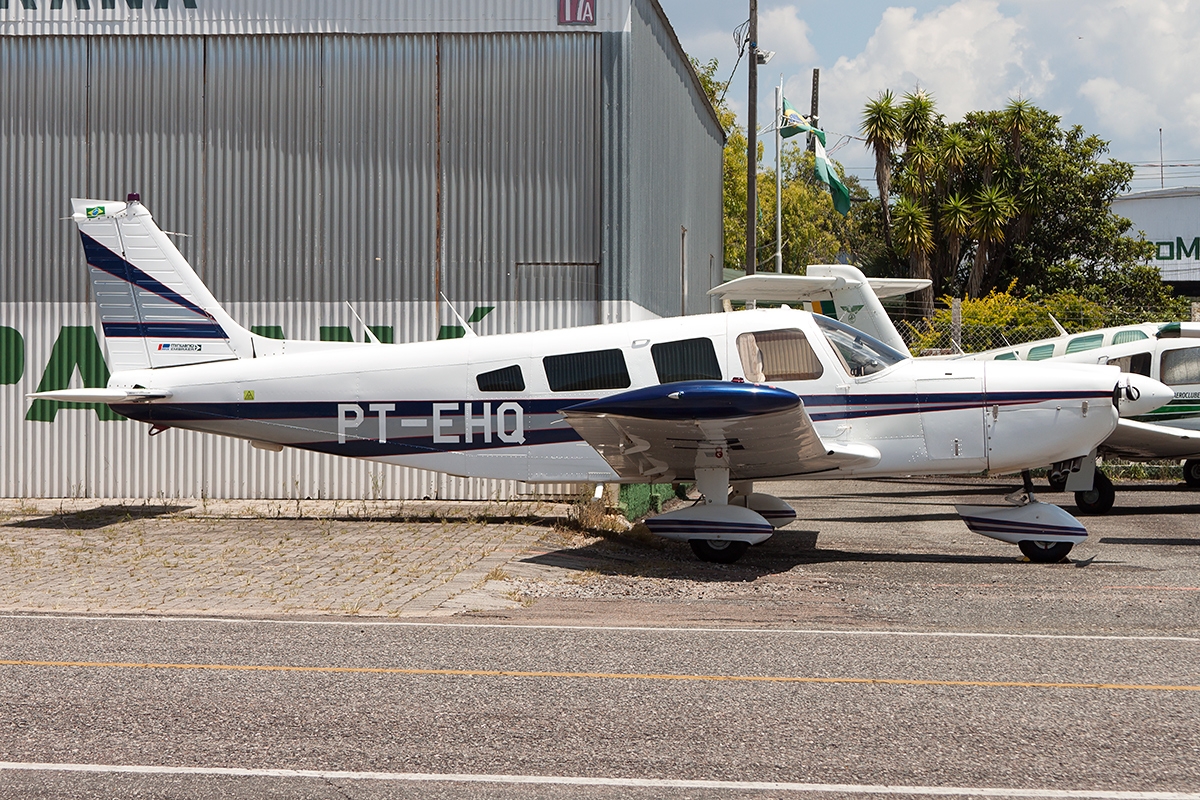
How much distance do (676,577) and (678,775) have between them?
5.33 metres

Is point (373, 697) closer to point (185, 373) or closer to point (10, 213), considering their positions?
point (185, 373)

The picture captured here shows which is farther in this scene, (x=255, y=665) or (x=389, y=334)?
(x=389, y=334)

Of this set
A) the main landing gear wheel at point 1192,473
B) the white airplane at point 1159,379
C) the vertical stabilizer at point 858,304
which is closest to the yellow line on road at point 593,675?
the white airplane at point 1159,379

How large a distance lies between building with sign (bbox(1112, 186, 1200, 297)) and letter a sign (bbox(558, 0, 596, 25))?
4456cm

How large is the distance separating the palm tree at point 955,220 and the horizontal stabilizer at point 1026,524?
96.6ft

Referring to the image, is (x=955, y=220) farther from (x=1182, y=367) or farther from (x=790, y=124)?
(x=1182, y=367)

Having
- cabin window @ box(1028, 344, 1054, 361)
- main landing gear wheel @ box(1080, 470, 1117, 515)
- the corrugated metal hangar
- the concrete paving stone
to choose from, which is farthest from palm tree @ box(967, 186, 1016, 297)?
the concrete paving stone

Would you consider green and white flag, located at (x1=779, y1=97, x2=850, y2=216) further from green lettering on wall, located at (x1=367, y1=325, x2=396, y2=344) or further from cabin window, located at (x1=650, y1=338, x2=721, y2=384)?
cabin window, located at (x1=650, y1=338, x2=721, y2=384)

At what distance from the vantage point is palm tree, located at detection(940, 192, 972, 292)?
123 ft

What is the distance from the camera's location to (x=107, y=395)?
11.2 meters

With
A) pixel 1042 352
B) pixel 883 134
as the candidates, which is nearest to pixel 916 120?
pixel 883 134

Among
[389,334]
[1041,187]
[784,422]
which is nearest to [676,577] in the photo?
[784,422]

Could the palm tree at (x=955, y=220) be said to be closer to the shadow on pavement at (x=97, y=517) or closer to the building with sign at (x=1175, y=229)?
the building with sign at (x=1175, y=229)

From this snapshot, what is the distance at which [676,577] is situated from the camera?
9.39m
